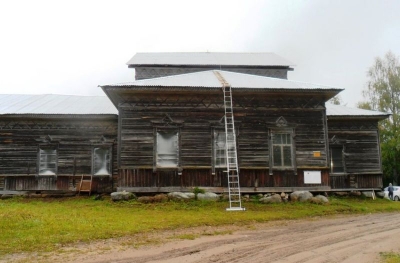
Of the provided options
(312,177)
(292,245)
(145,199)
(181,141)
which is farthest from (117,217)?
(312,177)

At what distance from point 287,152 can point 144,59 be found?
Result: 12.8 m

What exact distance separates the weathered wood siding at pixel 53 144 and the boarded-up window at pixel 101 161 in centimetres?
27

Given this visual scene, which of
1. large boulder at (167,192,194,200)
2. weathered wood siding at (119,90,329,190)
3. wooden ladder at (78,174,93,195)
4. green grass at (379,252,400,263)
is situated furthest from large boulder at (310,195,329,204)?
wooden ladder at (78,174,93,195)

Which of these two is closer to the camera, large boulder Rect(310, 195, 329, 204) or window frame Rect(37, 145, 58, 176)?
large boulder Rect(310, 195, 329, 204)

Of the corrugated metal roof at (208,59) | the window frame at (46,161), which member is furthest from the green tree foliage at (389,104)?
the window frame at (46,161)

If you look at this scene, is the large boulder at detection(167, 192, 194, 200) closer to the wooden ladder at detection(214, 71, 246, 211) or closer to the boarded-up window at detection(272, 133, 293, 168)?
the wooden ladder at detection(214, 71, 246, 211)

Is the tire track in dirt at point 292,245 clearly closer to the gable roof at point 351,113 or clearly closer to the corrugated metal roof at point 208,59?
the gable roof at point 351,113

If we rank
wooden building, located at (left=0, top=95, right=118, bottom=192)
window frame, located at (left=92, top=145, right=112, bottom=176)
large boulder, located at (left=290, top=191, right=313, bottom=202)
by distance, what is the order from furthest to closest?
window frame, located at (left=92, top=145, right=112, bottom=176) → wooden building, located at (left=0, top=95, right=118, bottom=192) → large boulder, located at (left=290, top=191, right=313, bottom=202)

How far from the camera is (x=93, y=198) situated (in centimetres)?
1653

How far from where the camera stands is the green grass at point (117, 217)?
848cm

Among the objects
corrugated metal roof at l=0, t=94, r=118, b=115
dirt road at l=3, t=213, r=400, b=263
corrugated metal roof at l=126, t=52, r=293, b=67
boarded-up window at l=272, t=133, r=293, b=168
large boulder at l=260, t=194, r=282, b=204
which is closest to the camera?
dirt road at l=3, t=213, r=400, b=263

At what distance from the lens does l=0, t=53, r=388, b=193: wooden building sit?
51.1 feet

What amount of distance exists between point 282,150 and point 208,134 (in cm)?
344

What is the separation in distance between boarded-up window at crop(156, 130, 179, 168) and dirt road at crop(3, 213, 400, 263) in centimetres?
607
